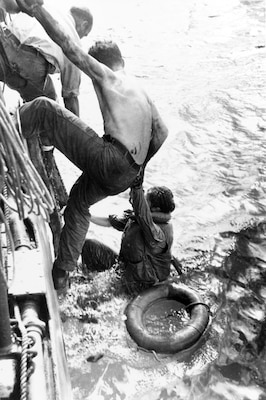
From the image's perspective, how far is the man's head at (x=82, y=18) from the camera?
600cm

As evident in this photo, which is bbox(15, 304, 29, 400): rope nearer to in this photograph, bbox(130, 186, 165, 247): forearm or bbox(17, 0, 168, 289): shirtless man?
bbox(17, 0, 168, 289): shirtless man

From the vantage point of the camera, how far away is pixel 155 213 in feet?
18.4

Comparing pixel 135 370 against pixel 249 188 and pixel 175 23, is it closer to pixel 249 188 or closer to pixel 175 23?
pixel 249 188

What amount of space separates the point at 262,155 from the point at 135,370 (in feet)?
14.2

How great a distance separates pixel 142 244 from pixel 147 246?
0.17ft

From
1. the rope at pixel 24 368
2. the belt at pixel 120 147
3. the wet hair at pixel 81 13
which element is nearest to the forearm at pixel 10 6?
the wet hair at pixel 81 13

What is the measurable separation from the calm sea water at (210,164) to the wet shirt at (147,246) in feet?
1.51

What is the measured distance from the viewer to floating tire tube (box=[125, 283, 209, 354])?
16.5ft

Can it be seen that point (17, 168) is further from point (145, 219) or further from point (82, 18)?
point (82, 18)

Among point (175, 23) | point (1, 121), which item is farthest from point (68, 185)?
point (175, 23)

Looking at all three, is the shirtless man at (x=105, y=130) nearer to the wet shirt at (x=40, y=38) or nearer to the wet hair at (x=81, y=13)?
the wet shirt at (x=40, y=38)

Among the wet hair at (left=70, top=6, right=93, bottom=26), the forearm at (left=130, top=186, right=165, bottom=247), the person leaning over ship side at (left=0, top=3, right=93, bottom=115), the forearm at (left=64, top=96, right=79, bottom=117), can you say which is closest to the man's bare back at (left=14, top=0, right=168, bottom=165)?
the forearm at (left=130, top=186, right=165, bottom=247)

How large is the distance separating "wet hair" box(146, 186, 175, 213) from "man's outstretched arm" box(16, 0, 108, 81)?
1.32 meters

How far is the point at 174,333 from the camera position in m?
5.17
